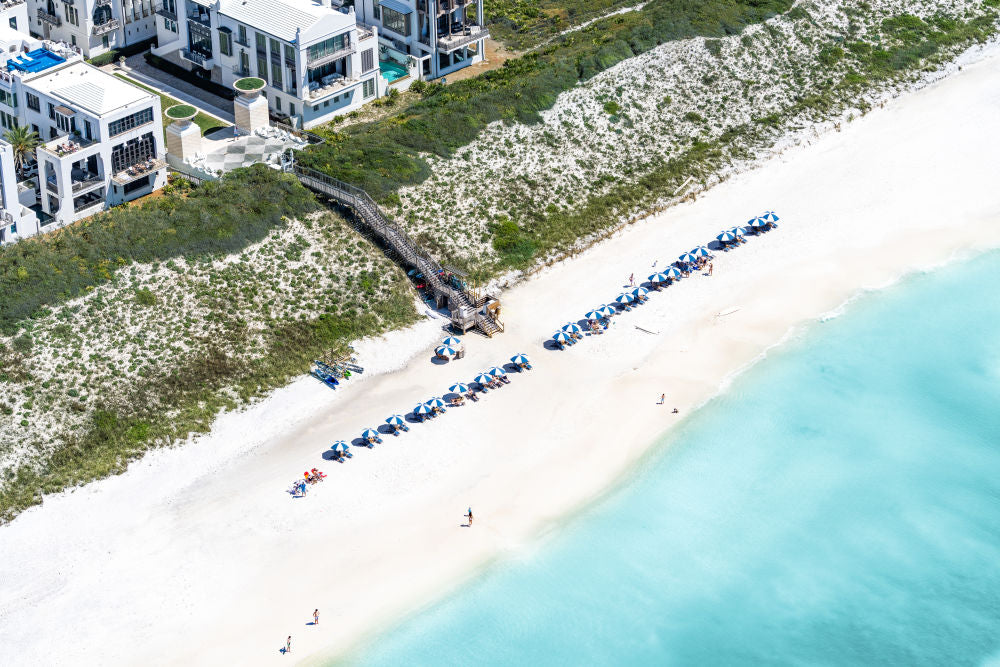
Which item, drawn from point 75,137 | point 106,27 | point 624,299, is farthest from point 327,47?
point 624,299

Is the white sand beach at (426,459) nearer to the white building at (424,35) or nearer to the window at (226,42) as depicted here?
the white building at (424,35)

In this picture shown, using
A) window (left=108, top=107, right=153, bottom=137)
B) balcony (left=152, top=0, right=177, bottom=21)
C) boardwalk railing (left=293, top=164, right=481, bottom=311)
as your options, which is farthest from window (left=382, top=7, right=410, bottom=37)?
window (left=108, top=107, right=153, bottom=137)

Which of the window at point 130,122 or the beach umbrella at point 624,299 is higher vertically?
the window at point 130,122

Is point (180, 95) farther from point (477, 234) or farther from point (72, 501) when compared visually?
point (72, 501)

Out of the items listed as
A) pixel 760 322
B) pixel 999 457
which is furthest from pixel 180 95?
pixel 999 457

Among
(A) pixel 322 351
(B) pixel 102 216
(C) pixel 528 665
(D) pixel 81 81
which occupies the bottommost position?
(C) pixel 528 665

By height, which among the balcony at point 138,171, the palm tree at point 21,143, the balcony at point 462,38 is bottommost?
the balcony at point 138,171

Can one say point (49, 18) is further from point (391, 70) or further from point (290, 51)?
point (391, 70)

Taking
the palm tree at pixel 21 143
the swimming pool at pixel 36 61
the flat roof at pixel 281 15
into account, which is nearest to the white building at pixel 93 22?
the flat roof at pixel 281 15
